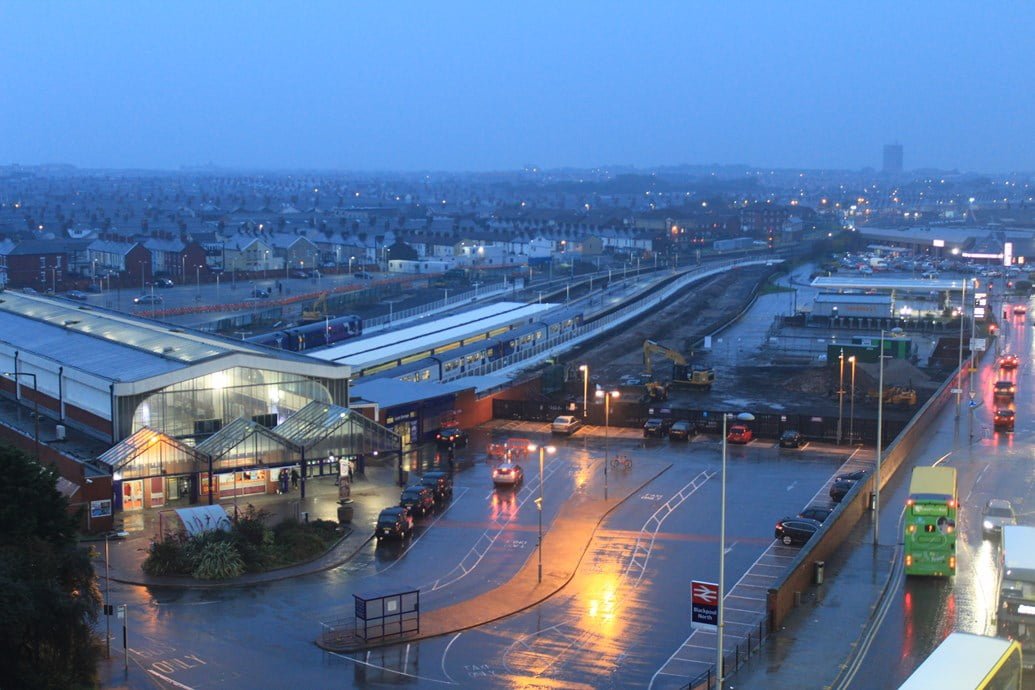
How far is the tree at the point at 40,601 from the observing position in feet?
45.1

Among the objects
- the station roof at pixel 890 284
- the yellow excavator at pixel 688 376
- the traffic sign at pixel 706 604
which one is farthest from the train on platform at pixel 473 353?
the traffic sign at pixel 706 604

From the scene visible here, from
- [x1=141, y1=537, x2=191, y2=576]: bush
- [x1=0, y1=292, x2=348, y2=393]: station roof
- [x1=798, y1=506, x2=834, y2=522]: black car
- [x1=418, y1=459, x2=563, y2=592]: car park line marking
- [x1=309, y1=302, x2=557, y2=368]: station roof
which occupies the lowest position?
[x1=418, y1=459, x2=563, y2=592]: car park line marking

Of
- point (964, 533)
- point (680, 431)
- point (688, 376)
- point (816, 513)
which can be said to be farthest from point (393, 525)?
point (688, 376)

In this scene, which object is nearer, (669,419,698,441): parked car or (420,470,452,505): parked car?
(420,470,452,505): parked car

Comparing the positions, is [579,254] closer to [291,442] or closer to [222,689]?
[291,442]

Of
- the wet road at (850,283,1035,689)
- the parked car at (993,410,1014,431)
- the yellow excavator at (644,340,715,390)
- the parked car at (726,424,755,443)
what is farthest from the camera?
the yellow excavator at (644,340,715,390)

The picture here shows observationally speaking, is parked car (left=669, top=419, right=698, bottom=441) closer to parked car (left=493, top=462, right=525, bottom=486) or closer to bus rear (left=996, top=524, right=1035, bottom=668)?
parked car (left=493, top=462, right=525, bottom=486)

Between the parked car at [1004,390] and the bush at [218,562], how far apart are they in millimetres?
23412

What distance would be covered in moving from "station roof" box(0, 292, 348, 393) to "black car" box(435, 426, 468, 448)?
3442 mm

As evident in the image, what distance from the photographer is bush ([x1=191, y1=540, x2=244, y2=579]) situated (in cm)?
1905

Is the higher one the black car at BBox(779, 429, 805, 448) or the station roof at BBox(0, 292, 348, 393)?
the station roof at BBox(0, 292, 348, 393)

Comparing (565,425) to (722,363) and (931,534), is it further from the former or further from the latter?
(722,363)

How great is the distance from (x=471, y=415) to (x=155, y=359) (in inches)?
337

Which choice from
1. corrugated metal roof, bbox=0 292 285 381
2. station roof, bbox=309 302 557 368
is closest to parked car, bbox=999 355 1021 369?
station roof, bbox=309 302 557 368
